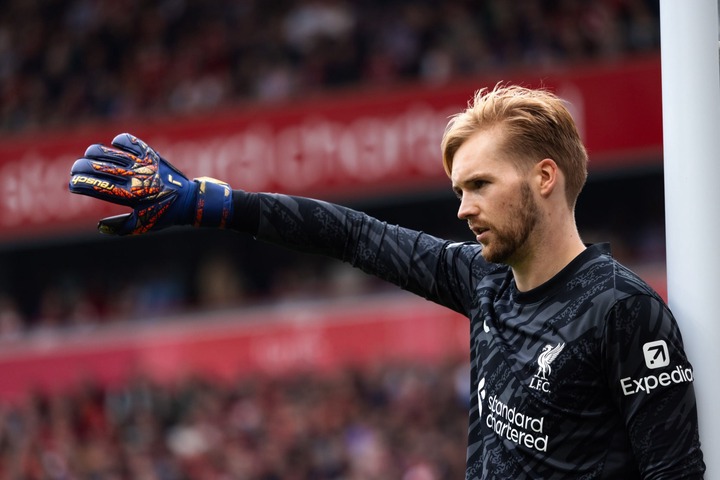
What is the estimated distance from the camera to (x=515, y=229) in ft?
7.92

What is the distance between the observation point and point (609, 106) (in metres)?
11.9

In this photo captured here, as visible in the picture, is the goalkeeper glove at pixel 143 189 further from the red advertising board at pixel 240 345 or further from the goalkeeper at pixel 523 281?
the red advertising board at pixel 240 345

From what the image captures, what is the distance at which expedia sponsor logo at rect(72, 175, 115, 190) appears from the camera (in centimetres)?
260

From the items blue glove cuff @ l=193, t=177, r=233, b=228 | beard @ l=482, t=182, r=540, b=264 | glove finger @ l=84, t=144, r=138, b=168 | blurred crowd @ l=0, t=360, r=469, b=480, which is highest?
glove finger @ l=84, t=144, r=138, b=168

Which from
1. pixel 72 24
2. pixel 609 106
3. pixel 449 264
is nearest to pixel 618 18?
pixel 609 106

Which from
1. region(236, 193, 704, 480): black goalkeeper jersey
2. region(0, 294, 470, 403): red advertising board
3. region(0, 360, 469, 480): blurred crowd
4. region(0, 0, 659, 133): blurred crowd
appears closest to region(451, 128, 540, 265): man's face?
region(236, 193, 704, 480): black goalkeeper jersey

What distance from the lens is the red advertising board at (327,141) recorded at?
38.9ft

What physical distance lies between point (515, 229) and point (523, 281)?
5.6 inches

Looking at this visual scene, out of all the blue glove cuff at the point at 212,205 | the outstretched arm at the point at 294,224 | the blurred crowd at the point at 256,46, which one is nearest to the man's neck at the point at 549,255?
the outstretched arm at the point at 294,224

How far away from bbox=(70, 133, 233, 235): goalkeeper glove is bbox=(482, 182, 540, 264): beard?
64 cm

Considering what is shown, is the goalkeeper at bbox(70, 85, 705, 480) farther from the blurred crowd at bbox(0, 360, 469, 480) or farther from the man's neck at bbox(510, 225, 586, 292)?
the blurred crowd at bbox(0, 360, 469, 480)

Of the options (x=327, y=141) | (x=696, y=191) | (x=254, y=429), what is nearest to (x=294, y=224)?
(x=696, y=191)

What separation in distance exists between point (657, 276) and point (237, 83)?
5.61m

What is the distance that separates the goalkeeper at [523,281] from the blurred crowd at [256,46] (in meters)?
9.51
